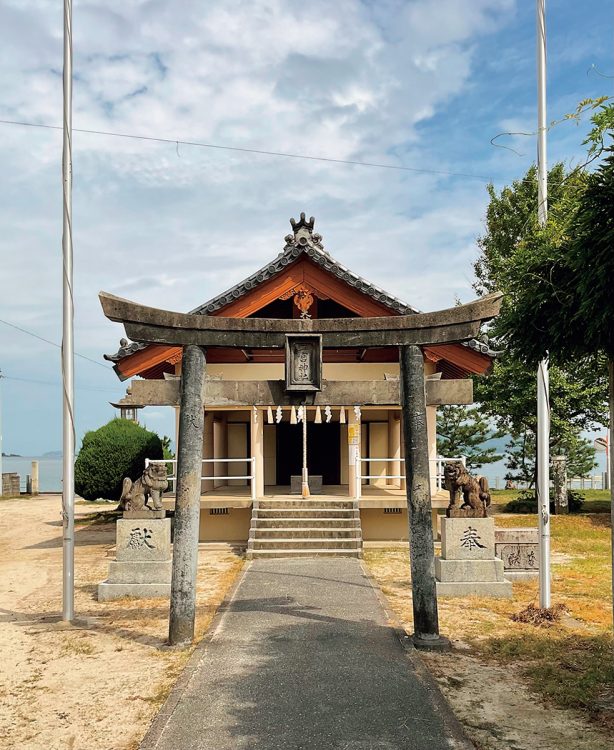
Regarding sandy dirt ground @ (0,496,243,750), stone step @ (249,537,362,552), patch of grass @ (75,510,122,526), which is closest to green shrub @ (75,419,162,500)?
patch of grass @ (75,510,122,526)

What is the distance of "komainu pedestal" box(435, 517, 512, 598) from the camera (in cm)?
1048

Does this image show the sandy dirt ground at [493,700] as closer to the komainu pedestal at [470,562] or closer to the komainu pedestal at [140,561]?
the komainu pedestal at [470,562]

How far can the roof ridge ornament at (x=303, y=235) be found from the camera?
15883mm

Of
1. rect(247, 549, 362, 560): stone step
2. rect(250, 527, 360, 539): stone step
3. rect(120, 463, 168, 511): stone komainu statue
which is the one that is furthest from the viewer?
rect(250, 527, 360, 539): stone step

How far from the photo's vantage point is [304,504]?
607 inches

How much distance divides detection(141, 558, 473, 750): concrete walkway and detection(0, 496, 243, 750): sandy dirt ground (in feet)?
1.25

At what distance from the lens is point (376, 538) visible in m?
16.1

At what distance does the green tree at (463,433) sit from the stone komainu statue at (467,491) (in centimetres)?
1729

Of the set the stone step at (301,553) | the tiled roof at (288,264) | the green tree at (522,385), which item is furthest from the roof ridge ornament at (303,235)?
the stone step at (301,553)

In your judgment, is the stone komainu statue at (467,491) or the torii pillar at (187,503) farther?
the stone komainu statue at (467,491)

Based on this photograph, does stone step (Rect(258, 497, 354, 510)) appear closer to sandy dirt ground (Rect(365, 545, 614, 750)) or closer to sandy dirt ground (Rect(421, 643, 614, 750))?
sandy dirt ground (Rect(365, 545, 614, 750))

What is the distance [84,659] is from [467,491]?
21.4 ft

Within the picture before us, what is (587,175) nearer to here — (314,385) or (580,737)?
(314,385)

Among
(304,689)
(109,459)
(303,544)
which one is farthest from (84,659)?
(109,459)
